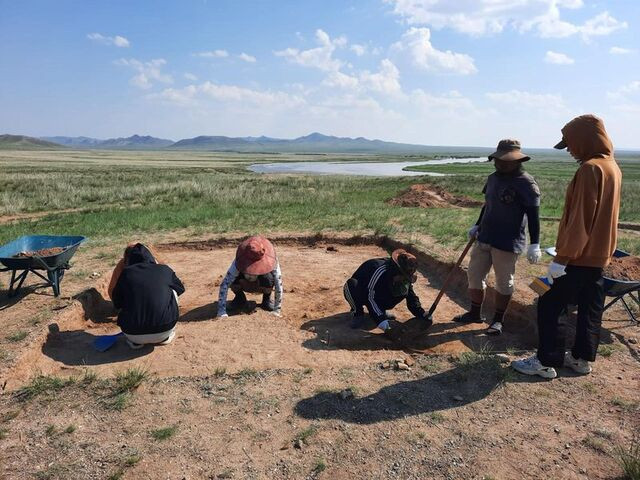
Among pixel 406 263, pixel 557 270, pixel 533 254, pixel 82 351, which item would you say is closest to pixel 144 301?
pixel 82 351

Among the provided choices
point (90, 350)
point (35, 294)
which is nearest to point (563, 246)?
point (90, 350)

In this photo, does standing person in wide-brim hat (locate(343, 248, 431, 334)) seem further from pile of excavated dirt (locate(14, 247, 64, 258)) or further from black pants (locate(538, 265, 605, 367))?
pile of excavated dirt (locate(14, 247, 64, 258))

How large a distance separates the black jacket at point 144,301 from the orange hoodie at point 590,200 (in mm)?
3895

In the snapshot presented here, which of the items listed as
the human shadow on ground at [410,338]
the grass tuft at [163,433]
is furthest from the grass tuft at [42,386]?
the human shadow on ground at [410,338]

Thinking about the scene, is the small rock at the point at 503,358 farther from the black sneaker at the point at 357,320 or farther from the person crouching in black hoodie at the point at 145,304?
the person crouching in black hoodie at the point at 145,304

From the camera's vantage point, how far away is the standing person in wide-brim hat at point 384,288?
5070mm

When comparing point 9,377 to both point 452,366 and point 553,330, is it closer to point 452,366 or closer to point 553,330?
point 452,366

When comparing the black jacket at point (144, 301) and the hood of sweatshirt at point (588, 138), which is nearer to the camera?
the hood of sweatshirt at point (588, 138)

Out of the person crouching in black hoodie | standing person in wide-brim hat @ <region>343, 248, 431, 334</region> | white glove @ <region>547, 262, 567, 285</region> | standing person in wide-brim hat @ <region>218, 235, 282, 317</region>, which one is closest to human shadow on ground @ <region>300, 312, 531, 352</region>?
standing person in wide-brim hat @ <region>343, 248, 431, 334</region>

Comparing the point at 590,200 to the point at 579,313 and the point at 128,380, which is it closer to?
the point at 579,313

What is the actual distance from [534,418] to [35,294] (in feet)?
21.5

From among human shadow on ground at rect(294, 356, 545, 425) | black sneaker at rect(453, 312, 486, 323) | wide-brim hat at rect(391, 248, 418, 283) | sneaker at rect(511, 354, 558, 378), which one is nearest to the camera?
human shadow on ground at rect(294, 356, 545, 425)

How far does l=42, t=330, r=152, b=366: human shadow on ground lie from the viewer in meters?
4.84

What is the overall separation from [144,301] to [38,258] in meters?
2.20
